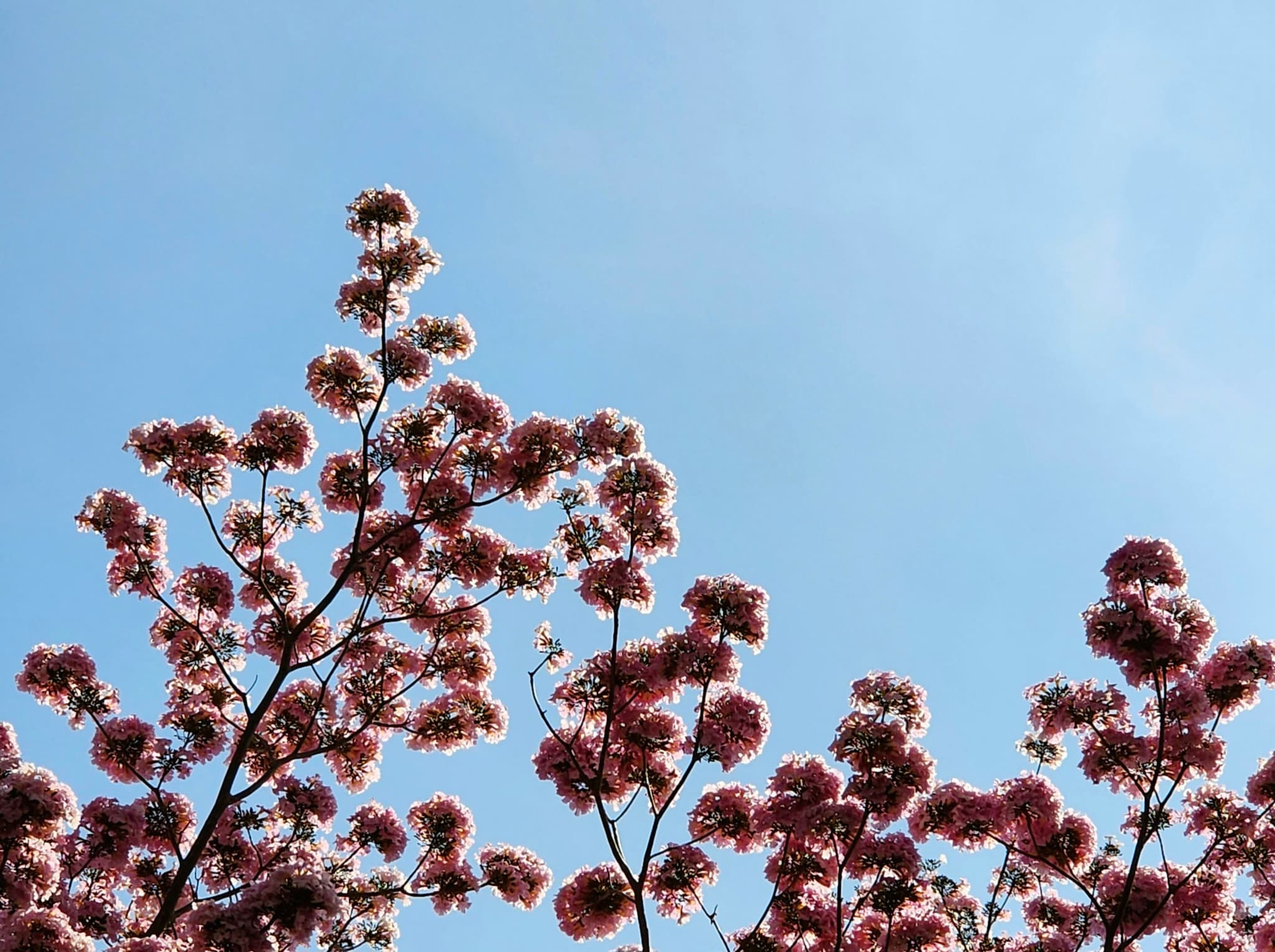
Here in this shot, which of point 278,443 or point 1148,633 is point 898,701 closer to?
point 1148,633

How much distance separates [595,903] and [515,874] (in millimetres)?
1874

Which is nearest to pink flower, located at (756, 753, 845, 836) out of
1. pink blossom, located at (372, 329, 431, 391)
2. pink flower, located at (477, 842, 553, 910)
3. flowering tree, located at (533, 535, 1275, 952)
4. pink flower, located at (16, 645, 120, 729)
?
flowering tree, located at (533, 535, 1275, 952)

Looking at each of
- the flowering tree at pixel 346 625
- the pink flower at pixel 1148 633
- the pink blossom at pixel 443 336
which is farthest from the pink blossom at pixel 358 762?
the pink flower at pixel 1148 633

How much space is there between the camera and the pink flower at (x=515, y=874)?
1383 cm

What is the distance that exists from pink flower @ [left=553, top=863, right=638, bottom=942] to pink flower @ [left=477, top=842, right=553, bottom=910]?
1.37 metres

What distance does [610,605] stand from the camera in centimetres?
1242

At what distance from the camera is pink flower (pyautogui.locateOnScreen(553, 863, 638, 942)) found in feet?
40.6

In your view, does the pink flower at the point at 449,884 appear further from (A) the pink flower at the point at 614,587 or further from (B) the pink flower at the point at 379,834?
(A) the pink flower at the point at 614,587

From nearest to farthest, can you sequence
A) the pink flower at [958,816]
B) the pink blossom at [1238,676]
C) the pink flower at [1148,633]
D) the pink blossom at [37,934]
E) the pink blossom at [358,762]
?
the pink blossom at [37,934]
the pink flower at [1148,633]
the pink blossom at [1238,676]
the pink flower at [958,816]
the pink blossom at [358,762]

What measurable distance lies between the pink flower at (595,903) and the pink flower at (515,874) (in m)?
1.37

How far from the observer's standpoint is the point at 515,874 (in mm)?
13859

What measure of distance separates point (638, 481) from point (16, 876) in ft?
26.1

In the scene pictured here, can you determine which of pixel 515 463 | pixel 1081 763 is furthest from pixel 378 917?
pixel 1081 763

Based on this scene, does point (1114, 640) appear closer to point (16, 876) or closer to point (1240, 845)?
point (1240, 845)
